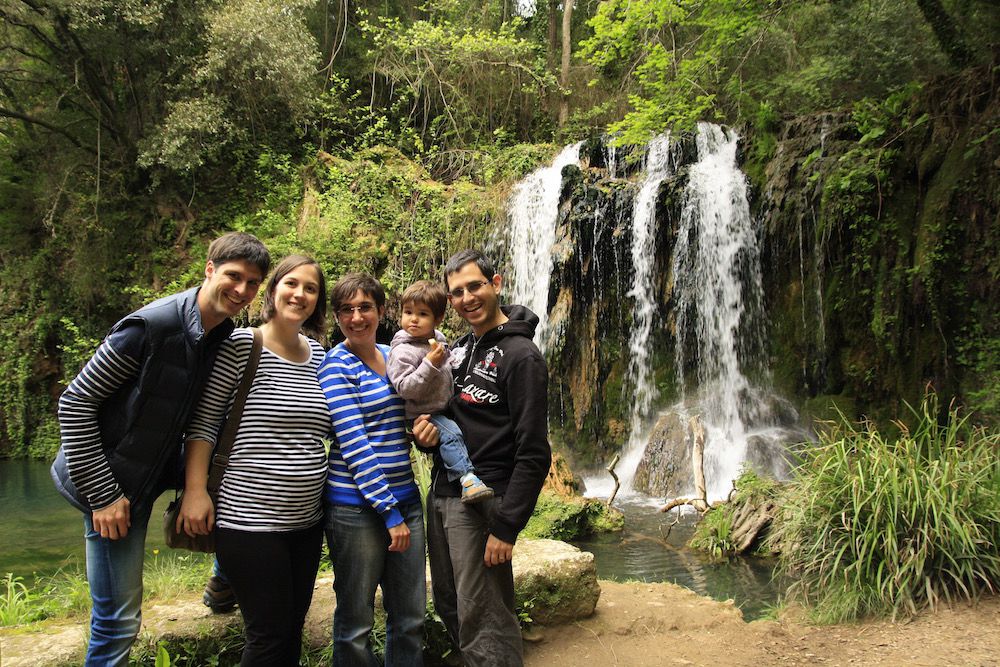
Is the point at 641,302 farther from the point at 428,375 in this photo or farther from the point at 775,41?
the point at 428,375

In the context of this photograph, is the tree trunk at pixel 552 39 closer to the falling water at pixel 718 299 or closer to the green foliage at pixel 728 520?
the falling water at pixel 718 299

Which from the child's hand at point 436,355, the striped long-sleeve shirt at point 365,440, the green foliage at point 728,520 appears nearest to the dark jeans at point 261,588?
the striped long-sleeve shirt at point 365,440

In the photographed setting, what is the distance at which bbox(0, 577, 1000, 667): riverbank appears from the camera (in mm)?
2836

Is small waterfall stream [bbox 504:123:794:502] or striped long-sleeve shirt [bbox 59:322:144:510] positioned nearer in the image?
striped long-sleeve shirt [bbox 59:322:144:510]

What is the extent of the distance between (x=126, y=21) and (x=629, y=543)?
12.8 meters

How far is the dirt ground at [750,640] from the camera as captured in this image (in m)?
3.15

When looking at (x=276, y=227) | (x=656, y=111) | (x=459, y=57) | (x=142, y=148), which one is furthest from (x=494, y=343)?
(x=459, y=57)

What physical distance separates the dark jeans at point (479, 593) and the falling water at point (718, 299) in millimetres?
7918

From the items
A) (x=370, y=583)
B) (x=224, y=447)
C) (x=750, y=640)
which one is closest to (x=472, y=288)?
(x=224, y=447)

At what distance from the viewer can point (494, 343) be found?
2398mm

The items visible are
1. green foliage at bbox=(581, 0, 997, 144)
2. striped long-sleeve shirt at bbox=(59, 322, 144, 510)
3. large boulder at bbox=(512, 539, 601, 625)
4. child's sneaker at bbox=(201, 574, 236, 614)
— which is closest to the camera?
striped long-sleeve shirt at bbox=(59, 322, 144, 510)

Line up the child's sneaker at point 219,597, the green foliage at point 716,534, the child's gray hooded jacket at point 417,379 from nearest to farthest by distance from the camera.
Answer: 1. the child's gray hooded jacket at point 417,379
2. the child's sneaker at point 219,597
3. the green foliage at point 716,534

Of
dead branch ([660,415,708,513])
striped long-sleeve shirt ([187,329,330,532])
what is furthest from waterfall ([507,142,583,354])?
striped long-sleeve shirt ([187,329,330,532])

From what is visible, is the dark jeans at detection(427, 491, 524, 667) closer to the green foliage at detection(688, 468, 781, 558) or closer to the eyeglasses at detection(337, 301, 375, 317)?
the eyeglasses at detection(337, 301, 375, 317)
